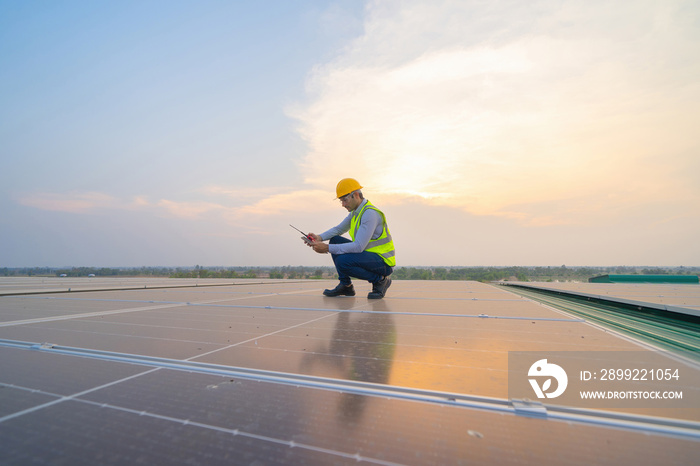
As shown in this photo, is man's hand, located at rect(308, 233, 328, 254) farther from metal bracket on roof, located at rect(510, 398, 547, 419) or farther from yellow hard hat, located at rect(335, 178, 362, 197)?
metal bracket on roof, located at rect(510, 398, 547, 419)

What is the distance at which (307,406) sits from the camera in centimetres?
104

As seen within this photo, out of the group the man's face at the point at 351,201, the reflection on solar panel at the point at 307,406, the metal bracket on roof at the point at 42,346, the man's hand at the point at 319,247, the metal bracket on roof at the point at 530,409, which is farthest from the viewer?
the man's face at the point at 351,201

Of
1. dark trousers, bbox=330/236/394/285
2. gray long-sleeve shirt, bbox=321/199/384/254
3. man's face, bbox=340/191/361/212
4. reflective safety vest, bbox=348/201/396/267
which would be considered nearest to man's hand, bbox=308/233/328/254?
gray long-sleeve shirt, bbox=321/199/384/254

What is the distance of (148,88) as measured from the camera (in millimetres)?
16734

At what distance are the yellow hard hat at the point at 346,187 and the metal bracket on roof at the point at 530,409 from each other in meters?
3.90

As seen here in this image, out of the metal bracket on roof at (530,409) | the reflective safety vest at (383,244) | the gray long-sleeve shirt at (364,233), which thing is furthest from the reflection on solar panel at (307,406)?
the reflective safety vest at (383,244)

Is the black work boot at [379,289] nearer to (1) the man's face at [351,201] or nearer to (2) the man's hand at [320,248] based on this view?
(2) the man's hand at [320,248]

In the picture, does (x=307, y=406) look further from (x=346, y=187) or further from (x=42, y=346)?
(x=346, y=187)

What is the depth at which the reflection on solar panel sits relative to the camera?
2.56 feet

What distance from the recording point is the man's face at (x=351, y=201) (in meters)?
4.68

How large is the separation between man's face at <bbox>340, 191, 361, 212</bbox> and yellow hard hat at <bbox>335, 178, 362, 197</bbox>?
51 millimetres

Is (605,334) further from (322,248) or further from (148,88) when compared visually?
(148,88)

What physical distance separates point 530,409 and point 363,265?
3637mm

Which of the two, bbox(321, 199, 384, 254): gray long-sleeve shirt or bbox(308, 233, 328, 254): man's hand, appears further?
bbox(308, 233, 328, 254): man's hand
